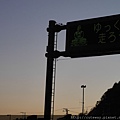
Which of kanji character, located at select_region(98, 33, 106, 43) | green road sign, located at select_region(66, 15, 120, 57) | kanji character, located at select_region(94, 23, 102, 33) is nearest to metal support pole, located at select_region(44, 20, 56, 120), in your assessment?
green road sign, located at select_region(66, 15, 120, 57)

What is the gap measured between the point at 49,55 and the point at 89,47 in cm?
279

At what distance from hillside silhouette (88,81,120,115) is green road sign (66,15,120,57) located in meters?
40.2

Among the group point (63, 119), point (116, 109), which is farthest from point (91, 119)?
→ point (116, 109)

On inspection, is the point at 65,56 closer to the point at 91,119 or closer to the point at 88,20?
the point at 88,20

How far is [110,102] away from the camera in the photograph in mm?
65312

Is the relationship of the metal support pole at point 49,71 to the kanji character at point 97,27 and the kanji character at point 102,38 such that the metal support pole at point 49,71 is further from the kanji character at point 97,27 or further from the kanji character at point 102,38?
the kanji character at point 102,38

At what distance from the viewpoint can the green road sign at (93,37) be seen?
20453 mm

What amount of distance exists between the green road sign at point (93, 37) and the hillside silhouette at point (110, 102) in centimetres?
4019

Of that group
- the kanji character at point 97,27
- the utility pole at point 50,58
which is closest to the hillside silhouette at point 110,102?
the utility pole at point 50,58

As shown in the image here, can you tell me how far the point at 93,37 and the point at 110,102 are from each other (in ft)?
150

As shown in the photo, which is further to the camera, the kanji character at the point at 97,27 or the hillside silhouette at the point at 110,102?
the hillside silhouette at the point at 110,102

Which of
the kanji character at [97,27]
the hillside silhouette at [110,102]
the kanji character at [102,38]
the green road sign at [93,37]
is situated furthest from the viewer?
the hillside silhouette at [110,102]

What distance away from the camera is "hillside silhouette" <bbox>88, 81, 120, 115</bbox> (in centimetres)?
6178

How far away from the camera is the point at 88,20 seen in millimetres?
21469
